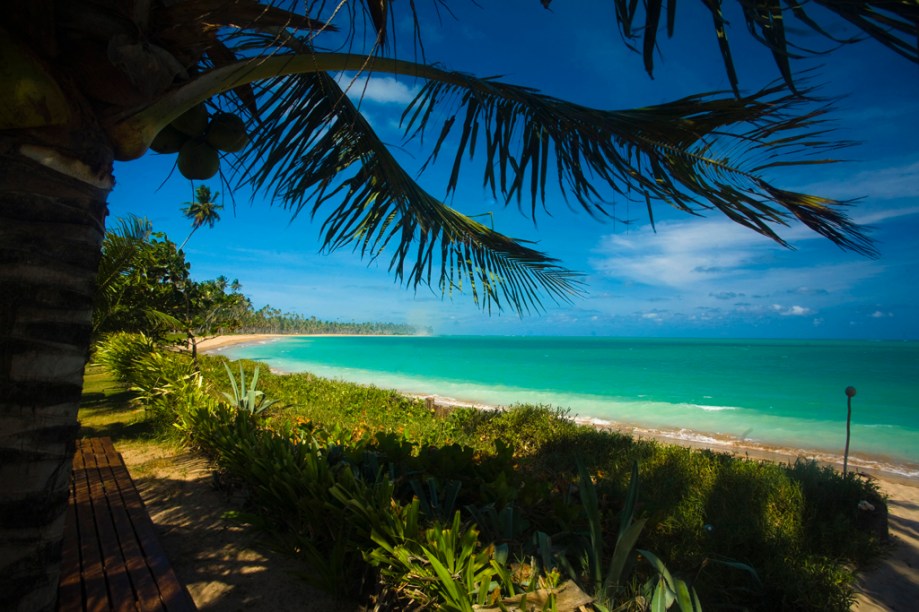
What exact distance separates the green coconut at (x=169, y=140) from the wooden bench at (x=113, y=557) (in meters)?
2.14

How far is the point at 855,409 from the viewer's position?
21.6 meters

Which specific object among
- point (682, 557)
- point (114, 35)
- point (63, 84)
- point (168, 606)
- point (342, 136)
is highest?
point (342, 136)

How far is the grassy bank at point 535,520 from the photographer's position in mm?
1982

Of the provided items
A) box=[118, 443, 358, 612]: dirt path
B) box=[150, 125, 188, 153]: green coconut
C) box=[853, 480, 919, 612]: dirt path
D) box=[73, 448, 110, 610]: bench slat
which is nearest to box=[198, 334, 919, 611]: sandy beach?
box=[853, 480, 919, 612]: dirt path

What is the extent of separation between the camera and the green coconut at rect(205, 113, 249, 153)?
1.51 meters

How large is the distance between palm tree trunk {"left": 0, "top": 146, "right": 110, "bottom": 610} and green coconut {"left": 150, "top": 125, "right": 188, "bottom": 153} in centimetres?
45

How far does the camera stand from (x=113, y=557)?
2.60m

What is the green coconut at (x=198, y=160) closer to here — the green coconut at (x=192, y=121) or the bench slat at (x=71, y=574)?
the green coconut at (x=192, y=121)

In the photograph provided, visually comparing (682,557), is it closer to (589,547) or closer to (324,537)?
(589,547)

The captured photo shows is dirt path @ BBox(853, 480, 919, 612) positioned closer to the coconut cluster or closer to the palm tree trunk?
the palm tree trunk

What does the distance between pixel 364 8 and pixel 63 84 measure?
710mm

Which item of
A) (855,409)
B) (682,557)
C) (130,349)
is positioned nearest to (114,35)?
(682,557)

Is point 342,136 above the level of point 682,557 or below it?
above

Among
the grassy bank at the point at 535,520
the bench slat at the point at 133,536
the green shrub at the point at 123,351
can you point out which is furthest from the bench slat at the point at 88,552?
the green shrub at the point at 123,351
